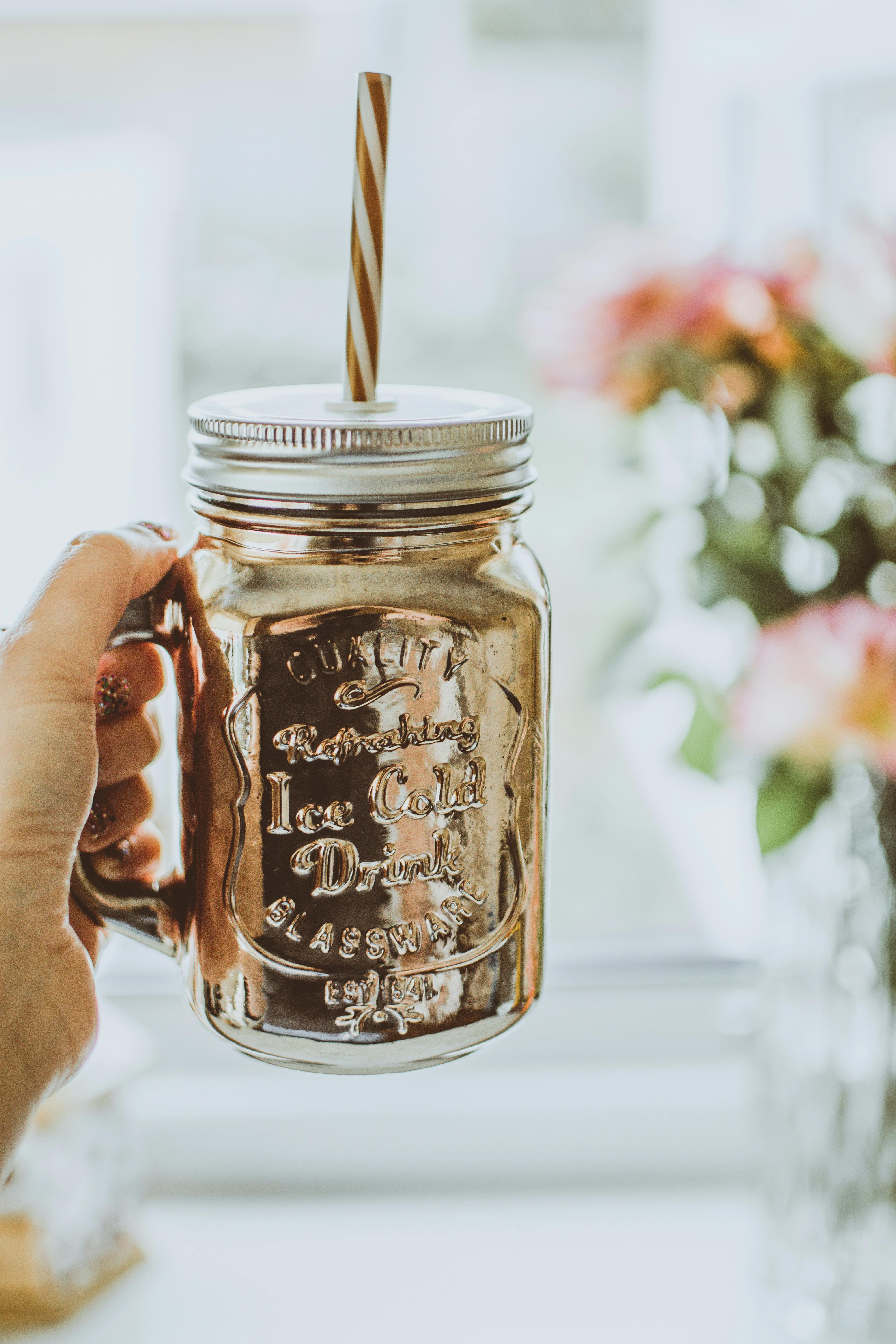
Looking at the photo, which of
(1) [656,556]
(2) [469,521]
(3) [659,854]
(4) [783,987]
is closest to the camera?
(2) [469,521]

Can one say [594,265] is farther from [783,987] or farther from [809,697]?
[783,987]

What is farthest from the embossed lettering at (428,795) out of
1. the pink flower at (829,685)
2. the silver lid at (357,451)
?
the pink flower at (829,685)

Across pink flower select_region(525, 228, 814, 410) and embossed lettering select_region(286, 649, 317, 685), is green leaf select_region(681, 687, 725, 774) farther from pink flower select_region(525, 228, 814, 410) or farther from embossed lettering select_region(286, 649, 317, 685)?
embossed lettering select_region(286, 649, 317, 685)

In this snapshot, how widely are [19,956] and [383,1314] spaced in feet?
2.36

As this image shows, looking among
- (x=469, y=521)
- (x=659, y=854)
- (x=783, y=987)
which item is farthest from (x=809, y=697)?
(x=659, y=854)

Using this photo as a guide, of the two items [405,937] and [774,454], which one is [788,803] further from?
[405,937]

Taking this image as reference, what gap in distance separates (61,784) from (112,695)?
0.19ft

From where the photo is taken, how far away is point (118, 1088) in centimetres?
114

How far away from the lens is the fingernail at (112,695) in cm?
61

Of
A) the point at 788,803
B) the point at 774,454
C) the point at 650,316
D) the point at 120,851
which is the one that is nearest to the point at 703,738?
the point at 788,803

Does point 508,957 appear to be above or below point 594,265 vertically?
below

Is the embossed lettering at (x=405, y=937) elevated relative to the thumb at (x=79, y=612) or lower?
lower

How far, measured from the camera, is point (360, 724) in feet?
1.59

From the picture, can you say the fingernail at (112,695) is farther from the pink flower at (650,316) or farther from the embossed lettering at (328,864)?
the pink flower at (650,316)
